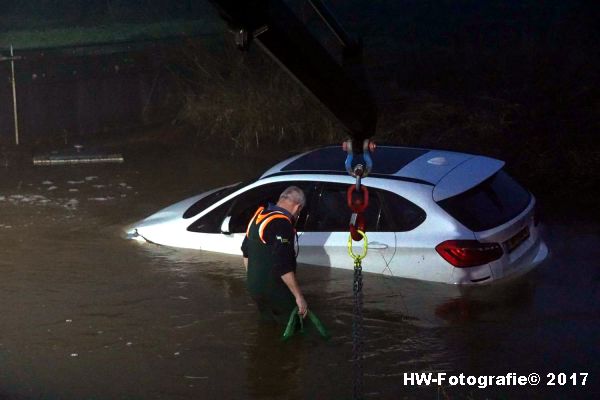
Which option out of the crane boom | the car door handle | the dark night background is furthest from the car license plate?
the dark night background

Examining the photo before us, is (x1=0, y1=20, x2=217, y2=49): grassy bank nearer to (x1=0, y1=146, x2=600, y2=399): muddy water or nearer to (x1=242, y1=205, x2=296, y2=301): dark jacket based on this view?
(x1=0, y1=146, x2=600, y2=399): muddy water

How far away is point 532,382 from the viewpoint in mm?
7543

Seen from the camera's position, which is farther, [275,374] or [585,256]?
[585,256]

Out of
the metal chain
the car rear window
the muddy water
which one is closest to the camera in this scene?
the metal chain

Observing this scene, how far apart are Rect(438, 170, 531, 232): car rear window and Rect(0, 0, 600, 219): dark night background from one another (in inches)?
155

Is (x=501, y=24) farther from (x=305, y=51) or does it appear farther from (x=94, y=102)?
(x=305, y=51)

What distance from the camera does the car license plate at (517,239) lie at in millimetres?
9156

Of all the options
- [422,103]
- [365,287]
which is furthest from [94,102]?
[365,287]

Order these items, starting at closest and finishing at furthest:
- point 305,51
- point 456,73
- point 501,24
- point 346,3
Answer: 1. point 305,51
2. point 456,73
3. point 501,24
4. point 346,3

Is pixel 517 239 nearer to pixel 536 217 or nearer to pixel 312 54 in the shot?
pixel 536 217

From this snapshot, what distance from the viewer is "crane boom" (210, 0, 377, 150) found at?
5227 millimetres

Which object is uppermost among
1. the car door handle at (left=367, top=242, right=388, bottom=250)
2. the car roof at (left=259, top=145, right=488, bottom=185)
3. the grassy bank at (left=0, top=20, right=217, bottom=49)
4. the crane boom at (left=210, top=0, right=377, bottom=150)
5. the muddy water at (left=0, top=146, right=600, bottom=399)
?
the grassy bank at (left=0, top=20, right=217, bottom=49)

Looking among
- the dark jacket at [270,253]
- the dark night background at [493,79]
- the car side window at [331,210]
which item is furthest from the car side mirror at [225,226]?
the dark night background at [493,79]

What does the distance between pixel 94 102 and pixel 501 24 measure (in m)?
8.83
